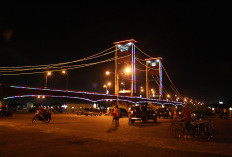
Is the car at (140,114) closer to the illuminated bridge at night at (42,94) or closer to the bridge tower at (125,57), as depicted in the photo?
the illuminated bridge at night at (42,94)

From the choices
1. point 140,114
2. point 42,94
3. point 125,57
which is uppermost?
point 125,57

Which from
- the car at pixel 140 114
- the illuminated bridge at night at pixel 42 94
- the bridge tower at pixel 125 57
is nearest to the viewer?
the car at pixel 140 114

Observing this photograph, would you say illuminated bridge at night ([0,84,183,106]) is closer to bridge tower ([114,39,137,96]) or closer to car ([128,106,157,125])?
car ([128,106,157,125])

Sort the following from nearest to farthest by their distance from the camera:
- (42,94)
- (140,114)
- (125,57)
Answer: (140,114)
(42,94)
(125,57)

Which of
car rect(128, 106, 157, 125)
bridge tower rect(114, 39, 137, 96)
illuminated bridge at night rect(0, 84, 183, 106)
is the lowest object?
car rect(128, 106, 157, 125)

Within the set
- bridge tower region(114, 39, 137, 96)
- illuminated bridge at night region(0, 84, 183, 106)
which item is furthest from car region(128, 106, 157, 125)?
bridge tower region(114, 39, 137, 96)

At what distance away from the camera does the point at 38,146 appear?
765 centimetres

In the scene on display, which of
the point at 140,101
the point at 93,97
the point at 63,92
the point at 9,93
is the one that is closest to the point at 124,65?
the point at 140,101

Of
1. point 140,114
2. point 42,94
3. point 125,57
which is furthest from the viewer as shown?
point 125,57

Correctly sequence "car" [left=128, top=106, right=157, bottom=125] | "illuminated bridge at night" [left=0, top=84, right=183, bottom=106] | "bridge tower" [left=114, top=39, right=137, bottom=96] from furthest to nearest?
"bridge tower" [left=114, top=39, right=137, bottom=96]
"illuminated bridge at night" [left=0, top=84, right=183, bottom=106]
"car" [left=128, top=106, right=157, bottom=125]

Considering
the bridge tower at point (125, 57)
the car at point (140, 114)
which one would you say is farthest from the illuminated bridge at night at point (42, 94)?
the bridge tower at point (125, 57)

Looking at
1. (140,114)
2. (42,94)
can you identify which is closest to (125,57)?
(42,94)

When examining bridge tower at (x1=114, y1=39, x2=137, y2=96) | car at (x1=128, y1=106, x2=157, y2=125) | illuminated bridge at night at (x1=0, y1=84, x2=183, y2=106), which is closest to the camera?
car at (x1=128, y1=106, x2=157, y2=125)

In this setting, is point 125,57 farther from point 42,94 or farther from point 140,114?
point 140,114
